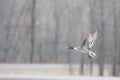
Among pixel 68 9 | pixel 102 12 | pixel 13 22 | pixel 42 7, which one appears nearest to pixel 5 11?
pixel 13 22

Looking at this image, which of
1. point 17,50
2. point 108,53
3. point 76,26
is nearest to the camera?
point 108,53

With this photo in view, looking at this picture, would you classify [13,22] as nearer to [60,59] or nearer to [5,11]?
[5,11]

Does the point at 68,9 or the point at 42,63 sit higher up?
the point at 68,9

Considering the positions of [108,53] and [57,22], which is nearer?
[108,53]

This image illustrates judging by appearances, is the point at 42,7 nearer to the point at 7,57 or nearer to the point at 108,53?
the point at 7,57

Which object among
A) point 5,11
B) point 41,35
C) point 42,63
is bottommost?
point 42,63

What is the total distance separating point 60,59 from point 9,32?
16.6 feet

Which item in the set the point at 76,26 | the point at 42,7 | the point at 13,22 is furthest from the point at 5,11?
the point at 76,26

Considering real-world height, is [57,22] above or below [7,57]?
above

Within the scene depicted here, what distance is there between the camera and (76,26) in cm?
2191

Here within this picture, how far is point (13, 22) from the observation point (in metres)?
27.5

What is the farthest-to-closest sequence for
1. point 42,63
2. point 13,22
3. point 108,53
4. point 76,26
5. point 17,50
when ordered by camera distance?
point 13,22, point 17,50, point 42,63, point 76,26, point 108,53

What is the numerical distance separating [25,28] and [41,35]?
1.33 meters

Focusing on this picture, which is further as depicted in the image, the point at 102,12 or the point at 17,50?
the point at 17,50
